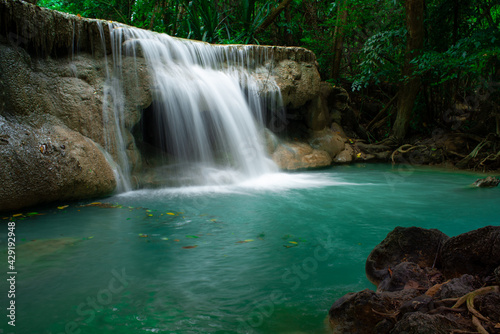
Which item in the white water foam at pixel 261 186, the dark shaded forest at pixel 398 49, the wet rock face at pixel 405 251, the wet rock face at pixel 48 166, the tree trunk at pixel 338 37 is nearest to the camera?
the wet rock face at pixel 405 251

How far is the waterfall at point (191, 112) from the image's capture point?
6.54m

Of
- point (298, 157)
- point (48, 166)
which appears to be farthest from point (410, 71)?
point (48, 166)

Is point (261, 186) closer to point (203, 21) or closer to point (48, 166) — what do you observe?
point (48, 166)

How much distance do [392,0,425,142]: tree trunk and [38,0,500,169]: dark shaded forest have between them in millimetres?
24

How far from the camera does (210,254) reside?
11.5ft

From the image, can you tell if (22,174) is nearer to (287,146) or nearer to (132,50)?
(132,50)

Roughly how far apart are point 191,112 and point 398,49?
21.2 feet

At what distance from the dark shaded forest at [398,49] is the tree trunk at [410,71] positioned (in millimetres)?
24

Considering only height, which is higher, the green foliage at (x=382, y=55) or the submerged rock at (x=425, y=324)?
the green foliage at (x=382, y=55)

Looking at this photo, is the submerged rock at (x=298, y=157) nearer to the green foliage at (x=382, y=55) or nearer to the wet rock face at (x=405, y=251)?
the green foliage at (x=382, y=55)

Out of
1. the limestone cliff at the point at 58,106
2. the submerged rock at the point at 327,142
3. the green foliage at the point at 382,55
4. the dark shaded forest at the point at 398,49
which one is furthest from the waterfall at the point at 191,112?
the green foliage at the point at 382,55

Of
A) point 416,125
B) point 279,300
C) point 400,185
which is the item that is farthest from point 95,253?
point 416,125

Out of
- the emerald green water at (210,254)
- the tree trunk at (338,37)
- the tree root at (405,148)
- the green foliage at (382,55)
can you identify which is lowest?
the emerald green water at (210,254)

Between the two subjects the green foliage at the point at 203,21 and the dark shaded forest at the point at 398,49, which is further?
the green foliage at the point at 203,21
